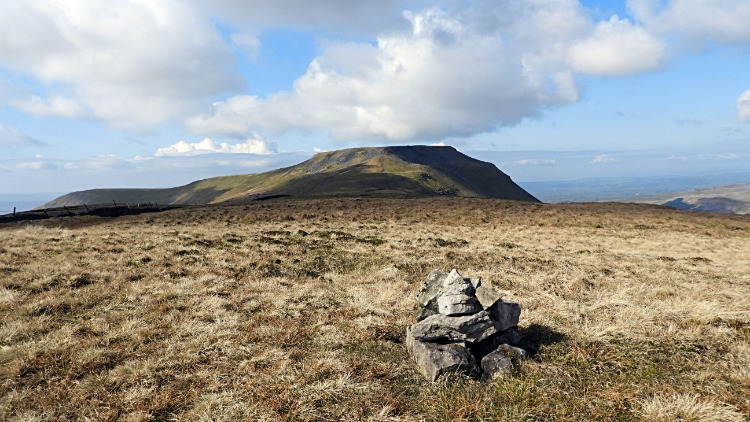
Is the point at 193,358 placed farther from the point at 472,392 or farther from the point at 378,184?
the point at 378,184

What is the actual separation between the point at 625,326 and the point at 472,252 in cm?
1175

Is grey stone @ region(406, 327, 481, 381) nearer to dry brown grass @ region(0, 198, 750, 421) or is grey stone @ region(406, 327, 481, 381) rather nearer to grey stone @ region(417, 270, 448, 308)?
dry brown grass @ region(0, 198, 750, 421)

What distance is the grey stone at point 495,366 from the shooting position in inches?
280

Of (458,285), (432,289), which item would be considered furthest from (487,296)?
(432,289)

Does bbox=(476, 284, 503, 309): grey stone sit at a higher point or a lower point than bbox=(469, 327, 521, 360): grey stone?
higher

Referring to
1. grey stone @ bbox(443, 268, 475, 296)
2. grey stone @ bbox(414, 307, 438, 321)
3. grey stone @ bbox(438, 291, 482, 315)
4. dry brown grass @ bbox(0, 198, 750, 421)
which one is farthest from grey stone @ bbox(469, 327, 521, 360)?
grey stone @ bbox(414, 307, 438, 321)

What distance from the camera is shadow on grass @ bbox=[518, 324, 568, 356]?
27.5 ft

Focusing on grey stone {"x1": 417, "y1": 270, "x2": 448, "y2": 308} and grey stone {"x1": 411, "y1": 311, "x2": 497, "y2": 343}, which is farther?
grey stone {"x1": 417, "y1": 270, "x2": 448, "y2": 308}

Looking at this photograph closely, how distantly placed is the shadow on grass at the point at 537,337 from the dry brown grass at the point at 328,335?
5 cm

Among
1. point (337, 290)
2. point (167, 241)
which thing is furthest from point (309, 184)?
point (337, 290)

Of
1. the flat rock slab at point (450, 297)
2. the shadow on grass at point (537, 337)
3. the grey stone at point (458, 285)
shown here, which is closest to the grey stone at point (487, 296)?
the flat rock slab at point (450, 297)

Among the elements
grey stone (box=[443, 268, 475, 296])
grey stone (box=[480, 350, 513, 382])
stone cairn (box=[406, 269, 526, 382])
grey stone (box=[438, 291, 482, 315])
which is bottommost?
grey stone (box=[480, 350, 513, 382])

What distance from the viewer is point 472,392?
6.59 m

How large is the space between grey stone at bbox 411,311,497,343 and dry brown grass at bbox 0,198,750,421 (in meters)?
0.92
